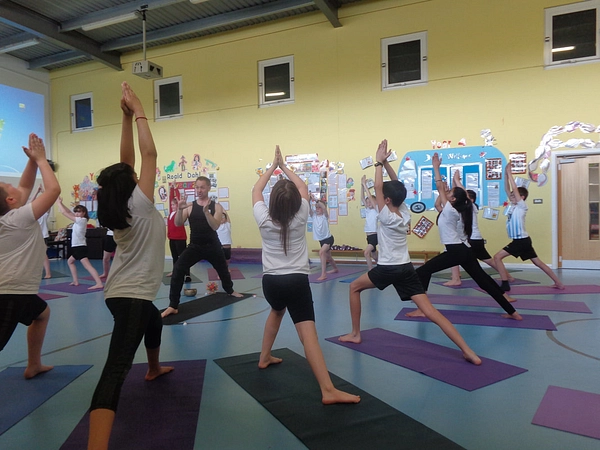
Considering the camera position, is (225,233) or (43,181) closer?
(43,181)

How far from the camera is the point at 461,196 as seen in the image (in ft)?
13.4

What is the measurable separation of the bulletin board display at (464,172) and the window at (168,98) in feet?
19.3

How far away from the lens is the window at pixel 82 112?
38.5ft

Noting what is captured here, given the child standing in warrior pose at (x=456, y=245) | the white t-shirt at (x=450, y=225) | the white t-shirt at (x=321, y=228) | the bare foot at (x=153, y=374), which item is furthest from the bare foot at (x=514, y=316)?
the white t-shirt at (x=321, y=228)

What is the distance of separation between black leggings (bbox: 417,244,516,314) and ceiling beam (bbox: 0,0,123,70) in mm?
9368

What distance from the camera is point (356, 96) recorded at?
879 cm

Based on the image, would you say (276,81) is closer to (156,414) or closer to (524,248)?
(524,248)

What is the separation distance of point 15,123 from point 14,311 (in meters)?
10.4

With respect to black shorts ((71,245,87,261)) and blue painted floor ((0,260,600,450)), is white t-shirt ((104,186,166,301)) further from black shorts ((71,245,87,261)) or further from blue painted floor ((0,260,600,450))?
black shorts ((71,245,87,261))

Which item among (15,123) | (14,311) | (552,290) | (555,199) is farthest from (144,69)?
(555,199)

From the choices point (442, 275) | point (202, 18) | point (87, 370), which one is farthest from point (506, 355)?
point (202, 18)

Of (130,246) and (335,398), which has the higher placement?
(130,246)

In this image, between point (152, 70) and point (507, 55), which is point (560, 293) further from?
point (152, 70)

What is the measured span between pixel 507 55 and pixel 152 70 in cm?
680
